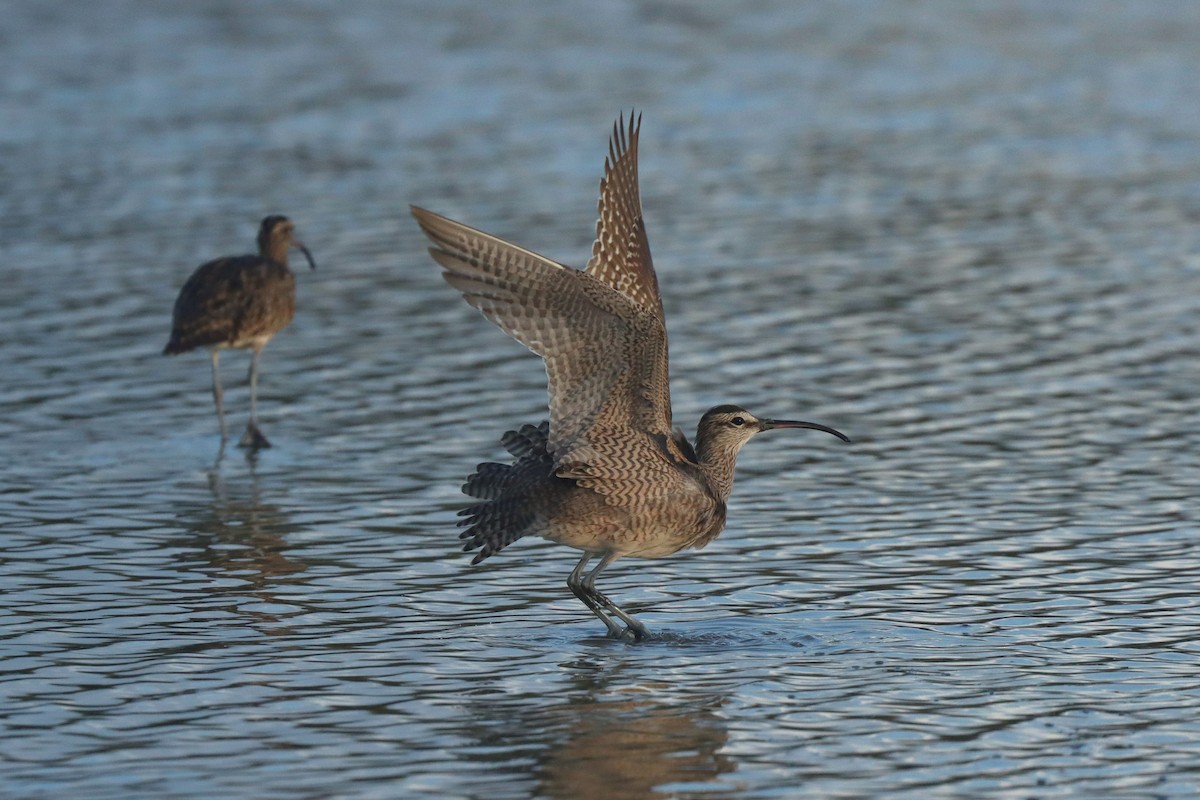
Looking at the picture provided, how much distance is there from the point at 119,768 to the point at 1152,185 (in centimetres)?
1204

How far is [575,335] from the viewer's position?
7227 mm

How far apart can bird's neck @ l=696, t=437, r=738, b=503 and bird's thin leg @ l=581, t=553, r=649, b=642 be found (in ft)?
1.72

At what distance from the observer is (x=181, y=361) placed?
12406 mm

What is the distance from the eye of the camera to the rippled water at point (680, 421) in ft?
20.9

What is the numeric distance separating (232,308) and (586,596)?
4091 mm

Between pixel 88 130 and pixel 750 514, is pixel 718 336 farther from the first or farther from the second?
pixel 88 130

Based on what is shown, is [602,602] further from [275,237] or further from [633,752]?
[275,237]

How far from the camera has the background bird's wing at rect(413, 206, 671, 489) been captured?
7.04 meters

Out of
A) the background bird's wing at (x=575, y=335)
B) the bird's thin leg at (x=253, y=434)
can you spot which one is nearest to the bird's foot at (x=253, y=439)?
the bird's thin leg at (x=253, y=434)

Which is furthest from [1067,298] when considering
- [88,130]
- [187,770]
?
[88,130]

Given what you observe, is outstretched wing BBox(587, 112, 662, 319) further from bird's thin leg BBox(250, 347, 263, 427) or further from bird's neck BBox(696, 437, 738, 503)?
bird's thin leg BBox(250, 347, 263, 427)

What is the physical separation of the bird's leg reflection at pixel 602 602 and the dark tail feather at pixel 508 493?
0.31 metres

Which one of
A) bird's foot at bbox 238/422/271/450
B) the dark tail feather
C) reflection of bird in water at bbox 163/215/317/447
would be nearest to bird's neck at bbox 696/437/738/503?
the dark tail feather

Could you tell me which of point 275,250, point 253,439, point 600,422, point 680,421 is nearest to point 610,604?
point 600,422
